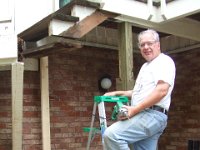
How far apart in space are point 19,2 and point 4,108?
5.48ft

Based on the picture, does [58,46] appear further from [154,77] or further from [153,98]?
[153,98]

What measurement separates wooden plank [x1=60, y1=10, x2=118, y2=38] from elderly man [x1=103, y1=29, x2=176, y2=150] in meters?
1.33

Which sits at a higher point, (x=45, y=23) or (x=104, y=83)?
(x=45, y=23)

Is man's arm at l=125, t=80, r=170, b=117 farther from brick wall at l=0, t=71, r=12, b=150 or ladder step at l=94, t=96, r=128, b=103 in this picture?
brick wall at l=0, t=71, r=12, b=150

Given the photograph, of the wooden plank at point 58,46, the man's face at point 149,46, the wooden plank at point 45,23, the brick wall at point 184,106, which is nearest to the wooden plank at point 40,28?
the wooden plank at point 45,23

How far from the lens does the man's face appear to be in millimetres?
3014

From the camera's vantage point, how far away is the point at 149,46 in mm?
3020

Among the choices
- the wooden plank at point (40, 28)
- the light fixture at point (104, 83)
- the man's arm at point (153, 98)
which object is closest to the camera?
the man's arm at point (153, 98)

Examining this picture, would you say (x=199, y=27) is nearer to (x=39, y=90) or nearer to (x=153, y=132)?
(x=39, y=90)

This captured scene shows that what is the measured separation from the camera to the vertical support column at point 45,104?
547 centimetres

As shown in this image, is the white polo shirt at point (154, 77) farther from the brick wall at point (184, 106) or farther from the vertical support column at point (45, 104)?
the brick wall at point (184, 106)

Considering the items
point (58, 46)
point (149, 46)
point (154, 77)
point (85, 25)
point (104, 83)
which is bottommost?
point (154, 77)

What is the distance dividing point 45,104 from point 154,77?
9.64ft

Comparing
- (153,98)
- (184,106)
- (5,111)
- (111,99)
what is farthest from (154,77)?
(184,106)
